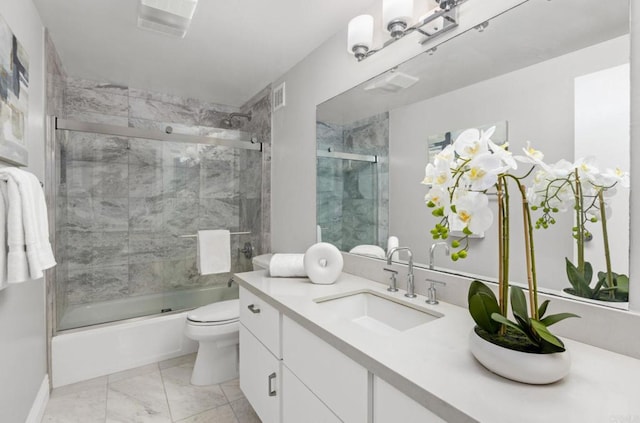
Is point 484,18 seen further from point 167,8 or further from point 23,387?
point 23,387

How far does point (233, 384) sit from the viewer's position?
204 centimetres

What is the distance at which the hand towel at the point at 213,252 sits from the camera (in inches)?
98.4

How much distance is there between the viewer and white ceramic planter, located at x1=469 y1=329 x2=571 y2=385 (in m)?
0.65

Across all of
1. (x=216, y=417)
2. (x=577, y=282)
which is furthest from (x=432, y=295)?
(x=216, y=417)

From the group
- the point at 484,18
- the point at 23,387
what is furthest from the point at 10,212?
the point at 484,18

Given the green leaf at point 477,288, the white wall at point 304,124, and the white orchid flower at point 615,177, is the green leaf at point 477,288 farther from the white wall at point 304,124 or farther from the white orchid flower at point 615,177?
the white wall at point 304,124

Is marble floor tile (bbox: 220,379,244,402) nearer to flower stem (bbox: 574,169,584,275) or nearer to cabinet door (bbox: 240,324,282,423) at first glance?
cabinet door (bbox: 240,324,282,423)

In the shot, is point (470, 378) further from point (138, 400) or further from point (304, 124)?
point (138, 400)

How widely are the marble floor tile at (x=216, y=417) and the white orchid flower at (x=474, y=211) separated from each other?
171 cm

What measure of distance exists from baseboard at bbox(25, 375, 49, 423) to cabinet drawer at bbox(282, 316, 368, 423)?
1461 millimetres

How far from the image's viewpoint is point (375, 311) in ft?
4.64

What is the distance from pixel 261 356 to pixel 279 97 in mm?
1986

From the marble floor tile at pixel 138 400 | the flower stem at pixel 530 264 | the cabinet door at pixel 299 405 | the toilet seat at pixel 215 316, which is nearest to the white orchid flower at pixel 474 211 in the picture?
the flower stem at pixel 530 264

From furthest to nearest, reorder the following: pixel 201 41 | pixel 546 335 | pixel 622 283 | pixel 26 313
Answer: pixel 201 41 → pixel 26 313 → pixel 622 283 → pixel 546 335
